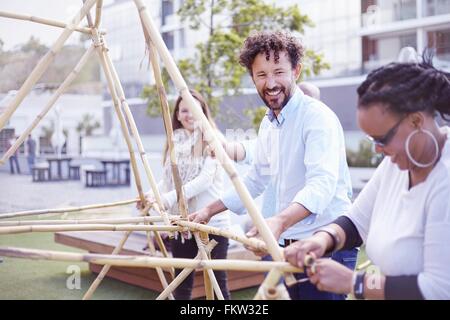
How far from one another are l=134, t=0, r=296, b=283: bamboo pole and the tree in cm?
294

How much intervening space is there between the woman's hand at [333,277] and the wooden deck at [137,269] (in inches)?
80.2

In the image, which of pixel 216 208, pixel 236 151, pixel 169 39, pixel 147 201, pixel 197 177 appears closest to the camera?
pixel 216 208

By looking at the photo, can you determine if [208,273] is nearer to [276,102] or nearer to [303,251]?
[276,102]

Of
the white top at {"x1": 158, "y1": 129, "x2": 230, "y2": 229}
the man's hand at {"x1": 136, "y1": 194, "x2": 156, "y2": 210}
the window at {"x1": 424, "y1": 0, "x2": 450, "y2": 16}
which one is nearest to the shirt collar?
the man's hand at {"x1": 136, "y1": 194, "x2": 156, "y2": 210}

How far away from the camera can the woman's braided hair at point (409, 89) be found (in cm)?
104

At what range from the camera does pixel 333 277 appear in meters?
1.04

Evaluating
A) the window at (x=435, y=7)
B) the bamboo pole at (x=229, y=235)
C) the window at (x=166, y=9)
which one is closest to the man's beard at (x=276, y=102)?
the bamboo pole at (x=229, y=235)

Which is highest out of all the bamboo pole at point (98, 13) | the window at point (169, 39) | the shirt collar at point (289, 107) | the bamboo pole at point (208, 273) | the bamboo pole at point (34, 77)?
the window at point (169, 39)

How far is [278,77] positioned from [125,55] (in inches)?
134

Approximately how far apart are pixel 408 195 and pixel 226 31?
3688mm

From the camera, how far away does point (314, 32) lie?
10.2 meters

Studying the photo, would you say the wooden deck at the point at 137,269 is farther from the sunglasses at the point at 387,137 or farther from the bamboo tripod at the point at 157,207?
the sunglasses at the point at 387,137

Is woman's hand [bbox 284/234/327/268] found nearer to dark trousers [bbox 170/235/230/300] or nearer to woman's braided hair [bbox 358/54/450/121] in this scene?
woman's braided hair [bbox 358/54/450/121]

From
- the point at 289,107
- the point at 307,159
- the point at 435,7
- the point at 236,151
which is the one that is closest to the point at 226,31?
the point at 236,151
